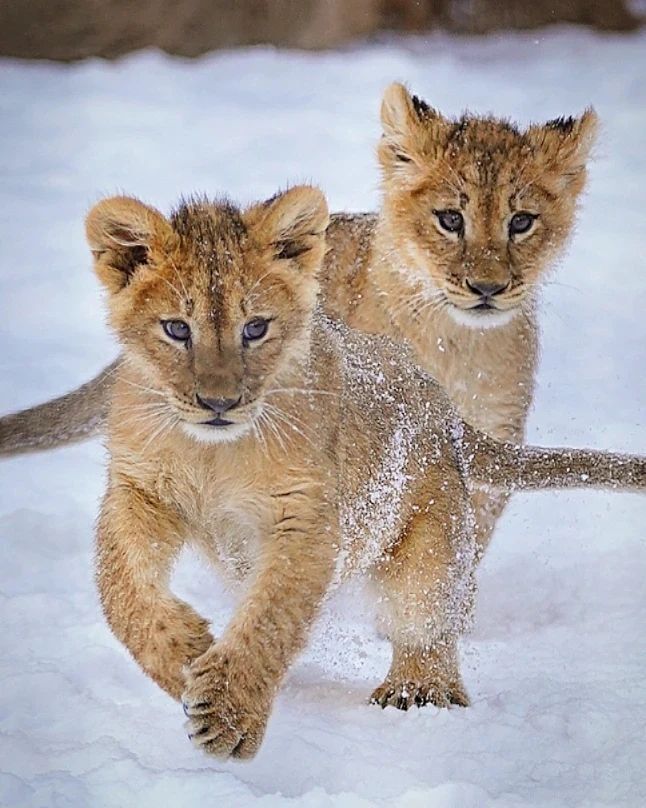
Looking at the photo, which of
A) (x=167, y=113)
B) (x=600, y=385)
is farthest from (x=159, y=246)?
(x=600, y=385)

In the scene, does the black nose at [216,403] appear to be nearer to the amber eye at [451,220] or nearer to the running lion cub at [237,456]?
the running lion cub at [237,456]

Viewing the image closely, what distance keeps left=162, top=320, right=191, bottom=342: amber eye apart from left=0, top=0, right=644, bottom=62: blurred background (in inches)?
25.4

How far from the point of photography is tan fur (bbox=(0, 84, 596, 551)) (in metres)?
2.24

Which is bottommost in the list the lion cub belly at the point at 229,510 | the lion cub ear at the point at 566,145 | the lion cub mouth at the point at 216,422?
the lion cub belly at the point at 229,510

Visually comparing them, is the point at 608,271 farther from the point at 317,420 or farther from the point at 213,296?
the point at 213,296

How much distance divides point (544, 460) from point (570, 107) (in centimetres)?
61

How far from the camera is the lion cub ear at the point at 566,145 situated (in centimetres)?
229

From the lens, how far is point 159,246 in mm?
1973

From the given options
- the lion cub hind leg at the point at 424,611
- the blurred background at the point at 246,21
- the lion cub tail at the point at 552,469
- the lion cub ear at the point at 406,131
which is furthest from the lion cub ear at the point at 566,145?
the lion cub hind leg at the point at 424,611

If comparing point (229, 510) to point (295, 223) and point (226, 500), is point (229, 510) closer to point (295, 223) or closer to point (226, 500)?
point (226, 500)

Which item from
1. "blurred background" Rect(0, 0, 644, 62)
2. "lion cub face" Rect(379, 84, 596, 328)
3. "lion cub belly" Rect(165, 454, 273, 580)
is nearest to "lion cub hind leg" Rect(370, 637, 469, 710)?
"lion cub belly" Rect(165, 454, 273, 580)

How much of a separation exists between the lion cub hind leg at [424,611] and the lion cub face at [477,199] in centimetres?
37

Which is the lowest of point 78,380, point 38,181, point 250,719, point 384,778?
point 384,778

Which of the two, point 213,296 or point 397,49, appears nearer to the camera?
point 213,296
